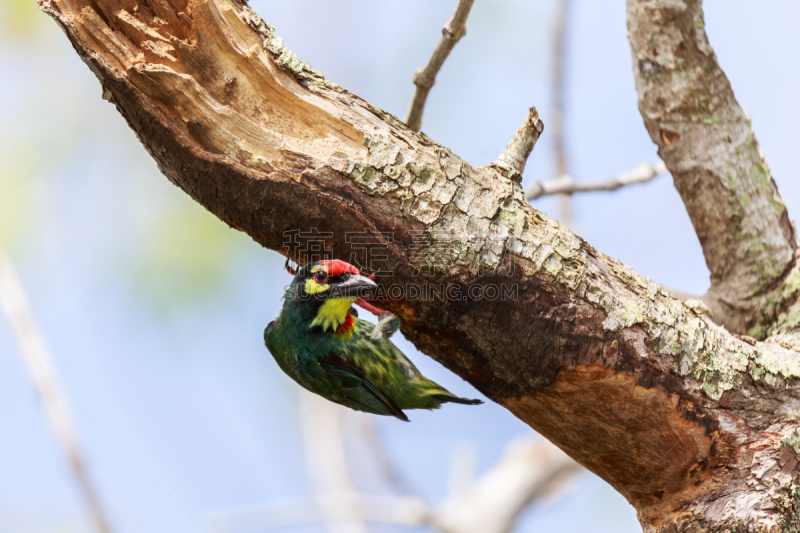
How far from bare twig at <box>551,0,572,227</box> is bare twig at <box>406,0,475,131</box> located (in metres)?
2.10

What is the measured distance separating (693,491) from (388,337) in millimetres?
1697

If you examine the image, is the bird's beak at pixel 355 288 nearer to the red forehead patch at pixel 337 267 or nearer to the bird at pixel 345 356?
the red forehead patch at pixel 337 267

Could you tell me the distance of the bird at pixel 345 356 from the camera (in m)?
3.28

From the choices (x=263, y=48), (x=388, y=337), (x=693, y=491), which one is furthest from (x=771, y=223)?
(x=263, y=48)

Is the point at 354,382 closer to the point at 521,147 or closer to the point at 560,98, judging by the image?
the point at 521,147

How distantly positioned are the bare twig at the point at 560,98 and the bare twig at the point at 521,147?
261cm

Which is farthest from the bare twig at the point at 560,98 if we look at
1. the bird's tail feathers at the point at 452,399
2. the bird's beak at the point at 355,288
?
the bird's beak at the point at 355,288

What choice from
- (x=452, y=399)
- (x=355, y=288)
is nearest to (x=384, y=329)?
(x=452, y=399)

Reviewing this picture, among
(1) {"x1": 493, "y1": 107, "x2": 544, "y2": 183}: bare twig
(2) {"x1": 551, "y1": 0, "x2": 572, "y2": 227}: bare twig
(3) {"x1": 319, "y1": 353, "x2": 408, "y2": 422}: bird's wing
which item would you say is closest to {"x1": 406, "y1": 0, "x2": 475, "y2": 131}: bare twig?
(1) {"x1": 493, "y1": 107, "x2": 544, "y2": 183}: bare twig

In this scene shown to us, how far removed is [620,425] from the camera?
2.35m

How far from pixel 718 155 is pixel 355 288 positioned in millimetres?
2295

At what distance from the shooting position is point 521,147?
2.56m

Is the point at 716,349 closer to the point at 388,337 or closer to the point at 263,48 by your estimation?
the point at 388,337

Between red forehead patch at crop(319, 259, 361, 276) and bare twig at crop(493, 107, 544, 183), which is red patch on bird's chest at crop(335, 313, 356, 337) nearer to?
red forehead patch at crop(319, 259, 361, 276)
